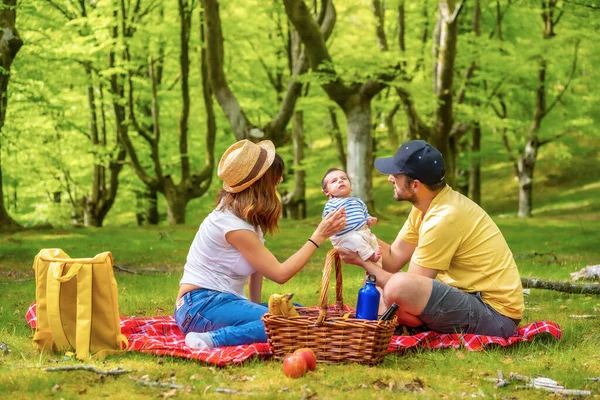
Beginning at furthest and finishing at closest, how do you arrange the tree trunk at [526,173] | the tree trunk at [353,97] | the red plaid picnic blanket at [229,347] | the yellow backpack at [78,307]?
the tree trunk at [526,173] < the tree trunk at [353,97] < the yellow backpack at [78,307] < the red plaid picnic blanket at [229,347]

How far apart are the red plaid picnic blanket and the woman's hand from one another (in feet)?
2.69

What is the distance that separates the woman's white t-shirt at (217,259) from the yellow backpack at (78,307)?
24.9 inches

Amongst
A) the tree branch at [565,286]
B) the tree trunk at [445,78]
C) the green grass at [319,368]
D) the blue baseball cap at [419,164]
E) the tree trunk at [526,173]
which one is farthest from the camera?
the tree trunk at [526,173]

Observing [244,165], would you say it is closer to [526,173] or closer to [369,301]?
[369,301]

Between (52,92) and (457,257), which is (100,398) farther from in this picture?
(52,92)

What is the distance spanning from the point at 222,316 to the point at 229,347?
28cm

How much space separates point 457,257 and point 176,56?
1867cm

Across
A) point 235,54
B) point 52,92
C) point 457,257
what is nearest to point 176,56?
point 235,54

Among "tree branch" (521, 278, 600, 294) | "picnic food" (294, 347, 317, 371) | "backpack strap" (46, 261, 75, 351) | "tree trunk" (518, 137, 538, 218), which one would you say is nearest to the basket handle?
"picnic food" (294, 347, 317, 371)

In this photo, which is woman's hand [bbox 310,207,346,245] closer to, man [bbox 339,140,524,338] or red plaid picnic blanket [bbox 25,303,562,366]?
man [bbox 339,140,524,338]

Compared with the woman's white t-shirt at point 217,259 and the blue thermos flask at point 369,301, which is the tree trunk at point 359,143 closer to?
the woman's white t-shirt at point 217,259

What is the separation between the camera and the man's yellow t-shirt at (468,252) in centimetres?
516

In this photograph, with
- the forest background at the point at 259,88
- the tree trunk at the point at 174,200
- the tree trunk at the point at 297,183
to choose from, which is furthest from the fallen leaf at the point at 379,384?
the tree trunk at the point at 297,183

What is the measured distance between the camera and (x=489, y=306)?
5.30 metres
